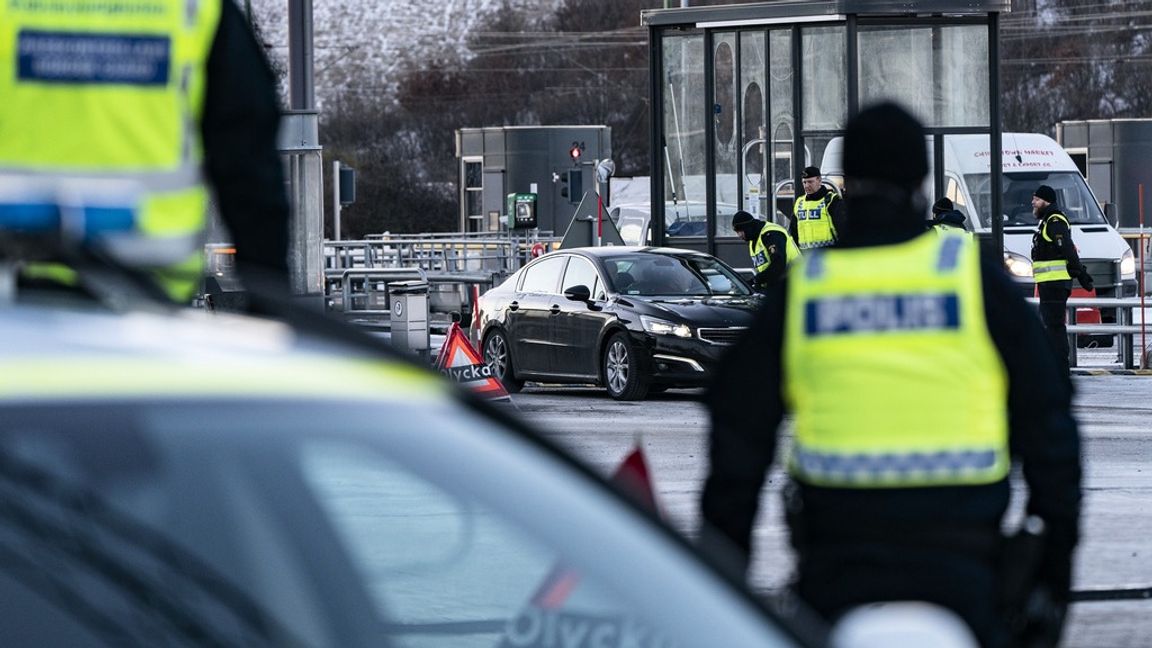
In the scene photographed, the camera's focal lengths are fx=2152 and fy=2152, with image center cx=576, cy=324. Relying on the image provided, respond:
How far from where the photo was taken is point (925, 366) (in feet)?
12.3

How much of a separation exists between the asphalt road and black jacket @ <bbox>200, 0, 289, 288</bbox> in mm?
600

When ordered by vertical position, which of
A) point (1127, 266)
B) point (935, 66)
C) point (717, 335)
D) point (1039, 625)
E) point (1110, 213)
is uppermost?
point (935, 66)

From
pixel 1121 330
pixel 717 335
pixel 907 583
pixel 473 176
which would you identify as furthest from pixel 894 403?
pixel 473 176

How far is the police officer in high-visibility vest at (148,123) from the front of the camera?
3.42m

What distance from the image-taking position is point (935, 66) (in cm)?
2439

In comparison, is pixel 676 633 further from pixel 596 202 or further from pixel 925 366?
pixel 596 202

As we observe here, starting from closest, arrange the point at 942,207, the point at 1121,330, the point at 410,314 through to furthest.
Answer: the point at 410,314 → the point at 942,207 → the point at 1121,330

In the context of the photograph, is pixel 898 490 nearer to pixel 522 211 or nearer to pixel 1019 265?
pixel 1019 265

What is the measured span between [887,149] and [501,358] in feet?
53.9

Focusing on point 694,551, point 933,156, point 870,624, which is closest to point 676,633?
point 694,551

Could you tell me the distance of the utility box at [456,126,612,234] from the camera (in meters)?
53.3

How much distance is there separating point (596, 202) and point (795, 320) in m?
23.0

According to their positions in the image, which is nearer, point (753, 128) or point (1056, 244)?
point (1056, 244)

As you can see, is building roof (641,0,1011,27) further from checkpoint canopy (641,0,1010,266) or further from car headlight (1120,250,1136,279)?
car headlight (1120,250,1136,279)
